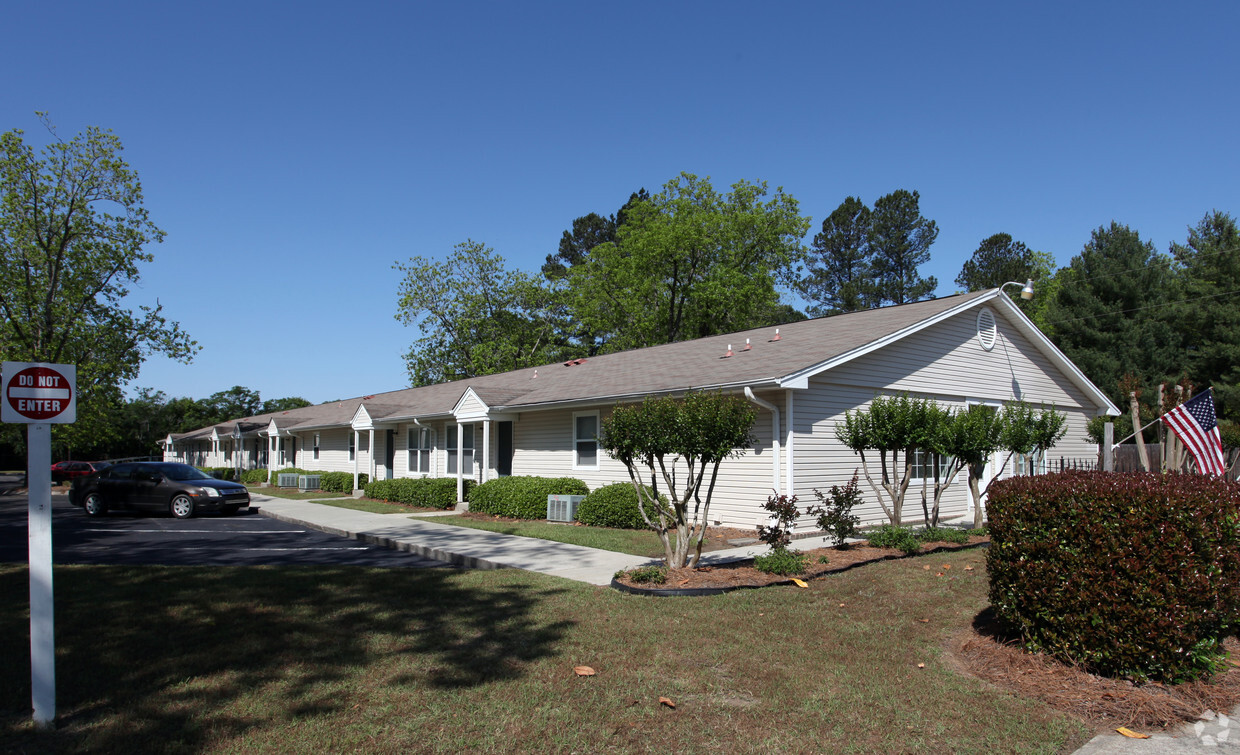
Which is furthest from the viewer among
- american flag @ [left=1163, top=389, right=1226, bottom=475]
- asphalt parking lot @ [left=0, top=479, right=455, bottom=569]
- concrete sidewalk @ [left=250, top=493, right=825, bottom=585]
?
asphalt parking lot @ [left=0, top=479, right=455, bottom=569]

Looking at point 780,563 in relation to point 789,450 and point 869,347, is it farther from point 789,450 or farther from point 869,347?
point 869,347

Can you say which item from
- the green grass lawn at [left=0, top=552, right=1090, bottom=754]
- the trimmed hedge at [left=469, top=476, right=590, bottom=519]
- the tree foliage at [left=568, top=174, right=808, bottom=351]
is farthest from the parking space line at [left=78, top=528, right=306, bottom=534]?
the tree foliage at [left=568, top=174, right=808, bottom=351]

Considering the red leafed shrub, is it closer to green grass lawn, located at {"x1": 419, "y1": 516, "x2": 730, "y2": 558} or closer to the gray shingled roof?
green grass lawn, located at {"x1": 419, "y1": 516, "x2": 730, "y2": 558}

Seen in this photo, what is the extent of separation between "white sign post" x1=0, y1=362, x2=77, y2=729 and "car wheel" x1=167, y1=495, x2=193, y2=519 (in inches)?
605

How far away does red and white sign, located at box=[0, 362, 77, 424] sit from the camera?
470cm

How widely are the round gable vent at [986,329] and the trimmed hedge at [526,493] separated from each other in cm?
948

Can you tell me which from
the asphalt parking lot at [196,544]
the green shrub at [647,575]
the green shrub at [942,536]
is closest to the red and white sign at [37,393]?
the green shrub at [647,575]

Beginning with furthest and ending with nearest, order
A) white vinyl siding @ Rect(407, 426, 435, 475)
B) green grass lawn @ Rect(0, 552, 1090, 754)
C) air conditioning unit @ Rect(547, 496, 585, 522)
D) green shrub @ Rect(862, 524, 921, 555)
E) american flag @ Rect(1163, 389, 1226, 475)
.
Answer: white vinyl siding @ Rect(407, 426, 435, 475)
air conditioning unit @ Rect(547, 496, 585, 522)
american flag @ Rect(1163, 389, 1226, 475)
green shrub @ Rect(862, 524, 921, 555)
green grass lawn @ Rect(0, 552, 1090, 754)

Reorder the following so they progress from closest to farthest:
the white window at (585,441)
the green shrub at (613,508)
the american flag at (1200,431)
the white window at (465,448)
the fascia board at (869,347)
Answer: the american flag at (1200,431) < the fascia board at (869,347) < the green shrub at (613,508) < the white window at (585,441) < the white window at (465,448)

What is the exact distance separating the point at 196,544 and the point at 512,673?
33.7ft

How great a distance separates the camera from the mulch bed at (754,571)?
806 cm

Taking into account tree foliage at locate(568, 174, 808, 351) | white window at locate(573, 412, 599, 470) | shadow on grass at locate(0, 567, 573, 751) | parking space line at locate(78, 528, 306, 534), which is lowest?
parking space line at locate(78, 528, 306, 534)

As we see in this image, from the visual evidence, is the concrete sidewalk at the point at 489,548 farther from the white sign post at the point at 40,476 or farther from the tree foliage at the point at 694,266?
the tree foliage at the point at 694,266

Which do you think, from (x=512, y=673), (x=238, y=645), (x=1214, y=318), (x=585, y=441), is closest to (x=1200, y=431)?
(x=512, y=673)
